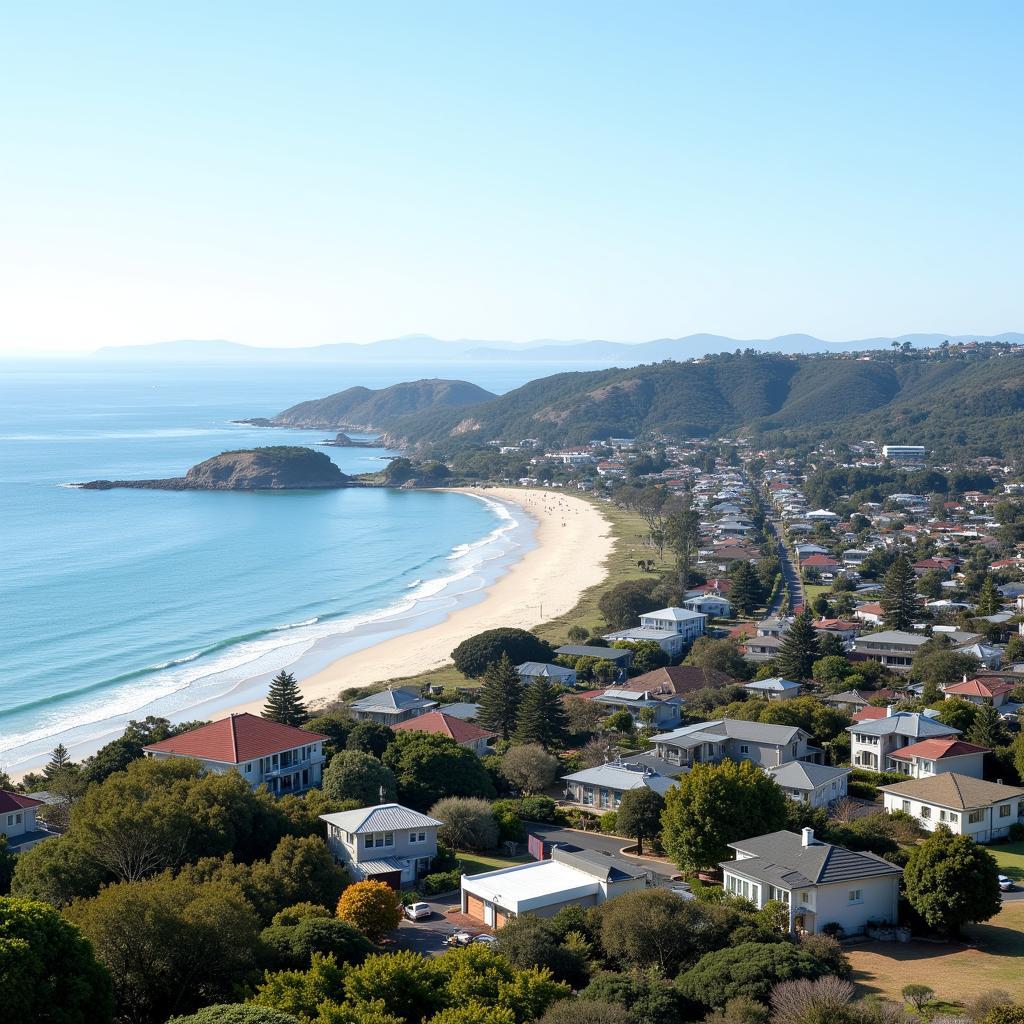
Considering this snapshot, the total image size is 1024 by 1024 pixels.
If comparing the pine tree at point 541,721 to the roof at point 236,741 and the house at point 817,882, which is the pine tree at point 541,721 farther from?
the house at point 817,882

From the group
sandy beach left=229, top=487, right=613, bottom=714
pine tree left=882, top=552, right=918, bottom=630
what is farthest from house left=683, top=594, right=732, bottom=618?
pine tree left=882, top=552, right=918, bottom=630

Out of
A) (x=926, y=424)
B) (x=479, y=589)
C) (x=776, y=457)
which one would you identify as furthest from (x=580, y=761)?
(x=926, y=424)

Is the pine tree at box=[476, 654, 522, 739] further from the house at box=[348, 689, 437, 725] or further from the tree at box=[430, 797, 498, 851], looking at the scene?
the tree at box=[430, 797, 498, 851]

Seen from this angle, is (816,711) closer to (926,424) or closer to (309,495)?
(309,495)

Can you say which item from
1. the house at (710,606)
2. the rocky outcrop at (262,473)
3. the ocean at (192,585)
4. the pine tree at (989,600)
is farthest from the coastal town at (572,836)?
the rocky outcrop at (262,473)

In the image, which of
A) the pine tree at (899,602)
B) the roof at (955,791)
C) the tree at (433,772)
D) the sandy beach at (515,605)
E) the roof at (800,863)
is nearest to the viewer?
the roof at (800,863)

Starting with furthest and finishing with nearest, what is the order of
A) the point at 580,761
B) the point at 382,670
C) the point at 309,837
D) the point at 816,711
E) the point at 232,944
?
the point at 382,670 → the point at 816,711 → the point at 580,761 → the point at 309,837 → the point at 232,944
